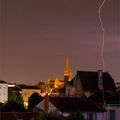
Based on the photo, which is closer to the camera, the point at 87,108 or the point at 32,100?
the point at 87,108

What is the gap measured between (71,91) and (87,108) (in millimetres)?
17336

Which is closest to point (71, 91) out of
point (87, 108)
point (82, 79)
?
point (82, 79)

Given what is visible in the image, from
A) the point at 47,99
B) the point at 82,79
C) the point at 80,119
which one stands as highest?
the point at 82,79

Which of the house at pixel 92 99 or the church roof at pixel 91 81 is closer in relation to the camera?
the house at pixel 92 99

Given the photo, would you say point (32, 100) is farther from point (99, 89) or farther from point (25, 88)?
point (25, 88)

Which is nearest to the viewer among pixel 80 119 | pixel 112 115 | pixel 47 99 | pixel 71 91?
pixel 80 119

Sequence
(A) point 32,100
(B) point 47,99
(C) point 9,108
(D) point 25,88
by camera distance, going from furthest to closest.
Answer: (D) point 25,88, (A) point 32,100, (B) point 47,99, (C) point 9,108

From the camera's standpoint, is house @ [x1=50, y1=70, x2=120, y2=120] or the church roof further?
the church roof

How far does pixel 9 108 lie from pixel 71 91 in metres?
20.0

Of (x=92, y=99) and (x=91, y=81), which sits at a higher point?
(x=91, y=81)

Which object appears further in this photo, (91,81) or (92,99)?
(91,81)

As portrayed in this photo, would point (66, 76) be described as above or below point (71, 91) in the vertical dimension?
above

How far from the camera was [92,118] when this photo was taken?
969 inches

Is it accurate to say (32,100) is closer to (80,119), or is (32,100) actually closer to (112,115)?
(112,115)
